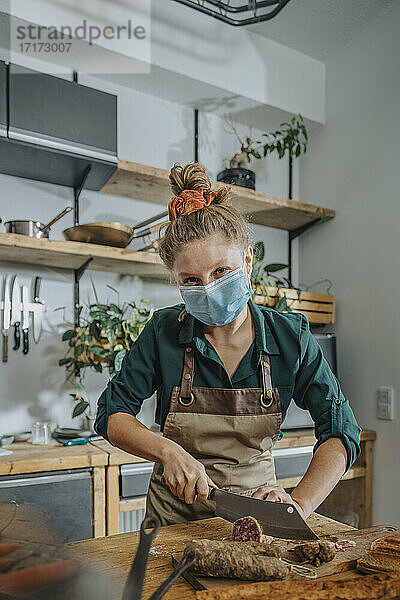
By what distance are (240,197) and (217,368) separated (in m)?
1.48

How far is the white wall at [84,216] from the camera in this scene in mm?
2291

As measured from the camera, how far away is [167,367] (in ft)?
4.22

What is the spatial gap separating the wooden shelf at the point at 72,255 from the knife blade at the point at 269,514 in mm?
1325

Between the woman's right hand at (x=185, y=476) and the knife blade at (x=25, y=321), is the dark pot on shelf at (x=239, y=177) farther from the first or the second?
the woman's right hand at (x=185, y=476)

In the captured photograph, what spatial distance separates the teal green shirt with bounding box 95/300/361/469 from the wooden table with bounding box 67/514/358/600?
0.89 ft

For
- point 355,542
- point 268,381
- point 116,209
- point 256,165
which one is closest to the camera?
point 355,542

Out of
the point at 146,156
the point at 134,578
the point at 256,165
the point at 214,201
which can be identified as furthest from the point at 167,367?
the point at 256,165

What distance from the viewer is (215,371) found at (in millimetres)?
1277

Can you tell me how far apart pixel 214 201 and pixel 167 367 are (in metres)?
0.42

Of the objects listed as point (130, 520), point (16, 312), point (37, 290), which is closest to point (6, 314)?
point (16, 312)

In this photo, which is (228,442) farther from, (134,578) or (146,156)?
(146,156)

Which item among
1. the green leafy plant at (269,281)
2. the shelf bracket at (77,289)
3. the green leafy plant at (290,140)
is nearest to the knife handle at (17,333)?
the shelf bracket at (77,289)

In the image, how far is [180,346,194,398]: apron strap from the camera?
1.26 metres

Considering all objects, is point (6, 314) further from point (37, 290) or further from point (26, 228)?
point (26, 228)
